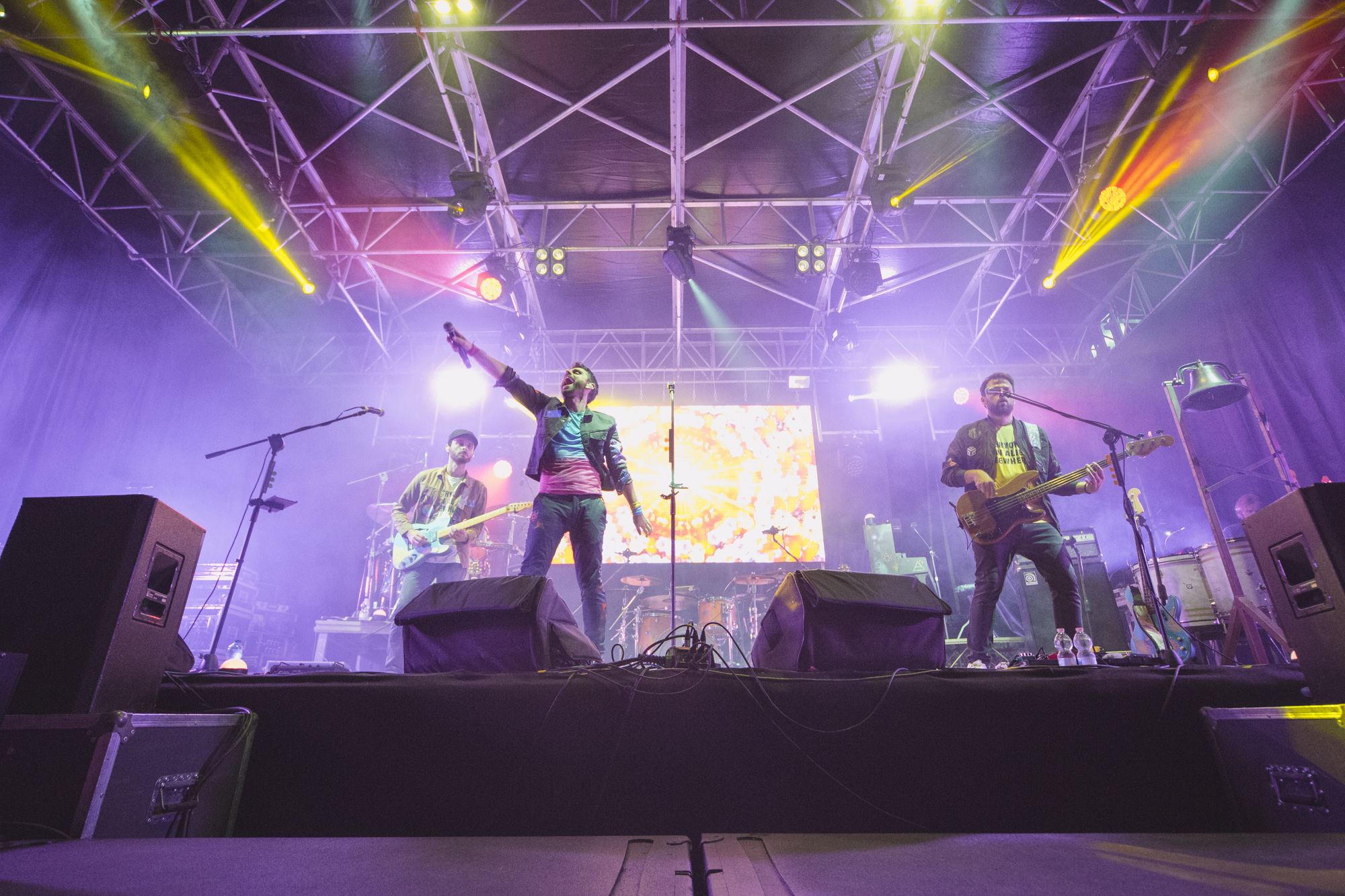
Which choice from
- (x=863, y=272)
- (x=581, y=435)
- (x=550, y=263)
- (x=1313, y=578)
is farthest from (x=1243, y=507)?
(x=550, y=263)

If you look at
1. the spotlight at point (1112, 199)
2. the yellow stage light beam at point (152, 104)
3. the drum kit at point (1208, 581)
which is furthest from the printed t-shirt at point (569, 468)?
the spotlight at point (1112, 199)

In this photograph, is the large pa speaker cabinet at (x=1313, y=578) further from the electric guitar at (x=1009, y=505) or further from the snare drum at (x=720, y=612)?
the snare drum at (x=720, y=612)

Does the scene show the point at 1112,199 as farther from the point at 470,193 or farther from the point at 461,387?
the point at 461,387

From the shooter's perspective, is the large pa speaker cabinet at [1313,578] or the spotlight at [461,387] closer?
the large pa speaker cabinet at [1313,578]

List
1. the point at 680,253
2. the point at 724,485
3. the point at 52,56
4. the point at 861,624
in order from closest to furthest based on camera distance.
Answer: the point at 861,624 → the point at 52,56 → the point at 680,253 → the point at 724,485

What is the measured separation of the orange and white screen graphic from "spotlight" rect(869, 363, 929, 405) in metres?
1.49

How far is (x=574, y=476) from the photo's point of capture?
4.02 metres

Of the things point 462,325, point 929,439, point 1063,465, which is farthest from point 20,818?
point 1063,465

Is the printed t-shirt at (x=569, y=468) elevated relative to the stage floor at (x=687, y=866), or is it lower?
elevated

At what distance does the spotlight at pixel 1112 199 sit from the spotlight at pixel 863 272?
2.38 meters

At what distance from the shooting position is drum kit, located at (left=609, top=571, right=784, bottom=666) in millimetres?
6809

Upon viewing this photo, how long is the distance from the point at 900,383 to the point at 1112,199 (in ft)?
13.9

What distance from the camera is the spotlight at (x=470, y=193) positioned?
6.23 metres

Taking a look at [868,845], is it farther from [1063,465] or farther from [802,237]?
[1063,465]
